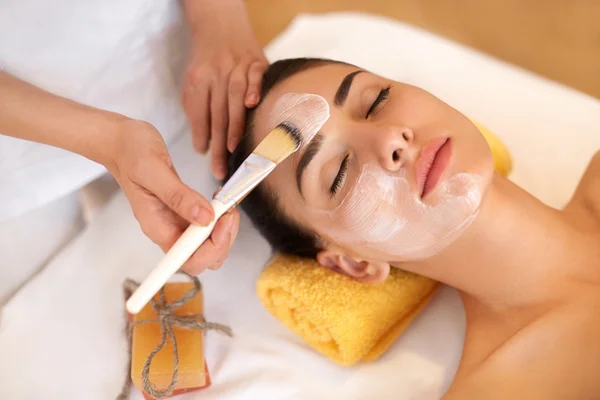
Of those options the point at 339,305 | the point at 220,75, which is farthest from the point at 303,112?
the point at 339,305

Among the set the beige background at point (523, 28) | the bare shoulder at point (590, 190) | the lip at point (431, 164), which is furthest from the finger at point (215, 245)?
the beige background at point (523, 28)

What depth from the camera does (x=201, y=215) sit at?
716mm

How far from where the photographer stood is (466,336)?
1.07 m

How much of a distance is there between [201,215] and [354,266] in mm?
431

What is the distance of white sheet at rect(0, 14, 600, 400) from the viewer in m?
1.07

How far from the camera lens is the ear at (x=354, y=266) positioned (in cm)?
104

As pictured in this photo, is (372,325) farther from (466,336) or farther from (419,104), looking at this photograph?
(419,104)

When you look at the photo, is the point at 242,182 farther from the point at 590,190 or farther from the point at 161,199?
the point at 590,190

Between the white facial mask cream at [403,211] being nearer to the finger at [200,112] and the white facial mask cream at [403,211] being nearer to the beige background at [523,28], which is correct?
the finger at [200,112]

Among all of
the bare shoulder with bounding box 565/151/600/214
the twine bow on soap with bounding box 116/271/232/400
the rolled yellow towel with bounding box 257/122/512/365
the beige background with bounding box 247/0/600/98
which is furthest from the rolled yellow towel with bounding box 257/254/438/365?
the beige background with bounding box 247/0/600/98

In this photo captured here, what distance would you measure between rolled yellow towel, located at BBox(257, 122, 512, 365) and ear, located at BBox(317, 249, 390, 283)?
0.05 ft

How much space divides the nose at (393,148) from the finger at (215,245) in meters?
0.26

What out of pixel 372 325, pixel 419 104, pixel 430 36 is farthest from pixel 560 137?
pixel 372 325

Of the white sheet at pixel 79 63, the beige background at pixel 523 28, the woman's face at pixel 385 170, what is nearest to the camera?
the woman's face at pixel 385 170
